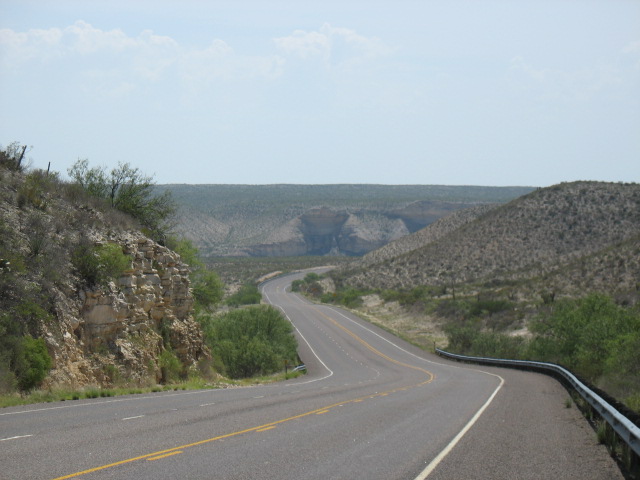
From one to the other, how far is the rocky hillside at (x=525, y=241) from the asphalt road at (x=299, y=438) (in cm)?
5926

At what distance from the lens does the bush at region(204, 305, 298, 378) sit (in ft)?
134

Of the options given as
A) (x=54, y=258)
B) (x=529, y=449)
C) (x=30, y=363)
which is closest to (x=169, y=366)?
(x=54, y=258)

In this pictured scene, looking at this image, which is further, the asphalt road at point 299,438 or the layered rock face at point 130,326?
the layered rock face at point 130,326

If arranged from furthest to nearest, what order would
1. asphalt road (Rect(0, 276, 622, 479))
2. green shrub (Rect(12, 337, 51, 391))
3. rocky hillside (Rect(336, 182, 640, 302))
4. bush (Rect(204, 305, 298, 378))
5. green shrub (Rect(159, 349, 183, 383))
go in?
rocky hillside (Rect(336, 182, 640, 302)) → bush (Rect(204, 305, 298, 378)) → green shrub (Rect(159, 349, 183, 383)) → green shrub (Rect(12, 337, 51, 391)) → asphalt road (Rect(0, 276, 622, 479))

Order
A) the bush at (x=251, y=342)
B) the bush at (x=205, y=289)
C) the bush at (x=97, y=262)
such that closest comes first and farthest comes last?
the bush at (x=97, y=262) < the bush at (x=205, y=289) < the bush at (x=251, y=342)

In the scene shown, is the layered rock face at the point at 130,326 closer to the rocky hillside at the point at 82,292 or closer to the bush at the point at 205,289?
the rocky hillside at the point at 82,292

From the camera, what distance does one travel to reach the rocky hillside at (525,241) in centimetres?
8931

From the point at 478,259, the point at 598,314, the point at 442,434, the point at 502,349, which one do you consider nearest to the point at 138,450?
the point at 442,434

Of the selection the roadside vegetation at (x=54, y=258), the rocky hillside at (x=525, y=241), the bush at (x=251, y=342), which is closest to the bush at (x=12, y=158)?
the roadside vegetation at (x=54, y=258)

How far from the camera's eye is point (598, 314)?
34688 mm

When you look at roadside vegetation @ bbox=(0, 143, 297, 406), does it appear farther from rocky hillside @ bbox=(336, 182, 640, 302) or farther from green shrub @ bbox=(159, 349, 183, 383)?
rocky hillside @ bbox=(336, 182, 640, 302)

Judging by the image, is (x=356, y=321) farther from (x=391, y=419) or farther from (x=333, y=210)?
(x=333, y=210)

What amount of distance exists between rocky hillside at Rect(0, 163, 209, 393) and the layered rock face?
38mm

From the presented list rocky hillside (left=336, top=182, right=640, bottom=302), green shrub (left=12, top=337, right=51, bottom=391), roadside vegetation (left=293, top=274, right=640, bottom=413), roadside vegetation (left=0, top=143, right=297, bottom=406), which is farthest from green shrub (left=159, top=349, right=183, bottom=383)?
rocky hillside (left=336, top=182, right=640, bottom=302)
